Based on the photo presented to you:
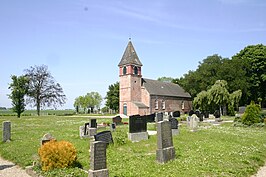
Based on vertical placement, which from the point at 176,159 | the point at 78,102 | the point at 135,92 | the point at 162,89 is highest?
the point at 162,89

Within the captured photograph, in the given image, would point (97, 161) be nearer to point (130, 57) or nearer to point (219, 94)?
point (219, 94)

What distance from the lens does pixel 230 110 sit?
1773 inches

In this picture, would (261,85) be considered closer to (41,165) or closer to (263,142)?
(263,142)

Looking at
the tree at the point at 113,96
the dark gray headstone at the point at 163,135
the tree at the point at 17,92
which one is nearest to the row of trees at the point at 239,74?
the tree at the point at 113,96

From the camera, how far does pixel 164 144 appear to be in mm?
10172

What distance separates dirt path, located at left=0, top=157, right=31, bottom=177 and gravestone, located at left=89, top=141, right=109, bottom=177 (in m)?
2.75

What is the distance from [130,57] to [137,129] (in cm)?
3690

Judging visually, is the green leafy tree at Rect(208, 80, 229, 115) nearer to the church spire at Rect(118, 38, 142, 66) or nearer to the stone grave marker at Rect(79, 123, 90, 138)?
the church spire at Rect(118, 38, 142, 66)

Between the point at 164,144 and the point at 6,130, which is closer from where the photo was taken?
the point at 164,144

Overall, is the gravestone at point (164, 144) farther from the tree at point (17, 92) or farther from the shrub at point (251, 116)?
the tree at point (17, 92)

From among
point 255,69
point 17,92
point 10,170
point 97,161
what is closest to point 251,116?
point 97,161

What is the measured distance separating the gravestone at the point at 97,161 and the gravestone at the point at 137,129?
7492 mm

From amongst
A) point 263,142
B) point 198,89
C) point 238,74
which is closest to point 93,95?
point 198,89

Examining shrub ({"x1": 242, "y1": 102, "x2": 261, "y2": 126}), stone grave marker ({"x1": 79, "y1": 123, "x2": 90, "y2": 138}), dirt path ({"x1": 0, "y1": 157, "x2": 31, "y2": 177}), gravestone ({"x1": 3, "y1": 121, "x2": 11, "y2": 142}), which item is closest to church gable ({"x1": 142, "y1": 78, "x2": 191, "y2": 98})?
shrub ({"x1": 242, "y1": 102, "x2": 261, "y2": 126})
